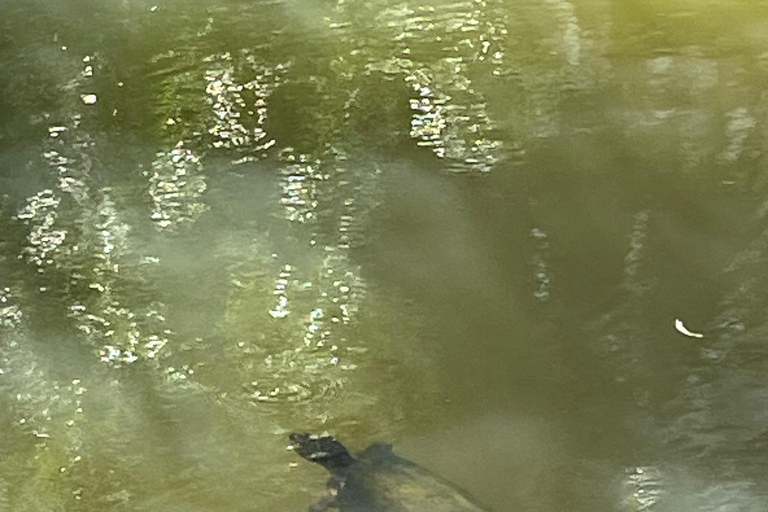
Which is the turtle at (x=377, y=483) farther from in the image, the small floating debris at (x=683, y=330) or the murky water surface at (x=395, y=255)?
the small floating debris at (x=683, y=330)

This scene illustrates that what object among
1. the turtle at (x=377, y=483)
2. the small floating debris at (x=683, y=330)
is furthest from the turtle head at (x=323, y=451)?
the small floating debris at (x=683, y=330)

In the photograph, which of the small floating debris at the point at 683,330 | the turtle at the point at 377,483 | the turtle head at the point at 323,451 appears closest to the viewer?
the turtle at the point at 377,483

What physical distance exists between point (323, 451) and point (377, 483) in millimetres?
179

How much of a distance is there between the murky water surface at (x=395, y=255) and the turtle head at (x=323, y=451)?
0.09ft

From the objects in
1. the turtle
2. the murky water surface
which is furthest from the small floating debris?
the turtle

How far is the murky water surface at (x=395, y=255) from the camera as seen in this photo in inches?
80.4

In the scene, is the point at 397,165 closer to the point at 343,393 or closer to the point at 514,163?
the point at 514,163

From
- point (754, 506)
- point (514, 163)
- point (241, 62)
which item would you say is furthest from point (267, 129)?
point (754, 506)

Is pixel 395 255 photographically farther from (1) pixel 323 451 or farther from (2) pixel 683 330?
(2) pixel 683 330

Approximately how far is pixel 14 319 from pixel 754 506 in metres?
1.90

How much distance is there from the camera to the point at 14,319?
243 cm

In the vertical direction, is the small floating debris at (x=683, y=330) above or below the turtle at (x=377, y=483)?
above

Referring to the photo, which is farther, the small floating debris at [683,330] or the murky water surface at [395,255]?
the small floating debris at [683,330]

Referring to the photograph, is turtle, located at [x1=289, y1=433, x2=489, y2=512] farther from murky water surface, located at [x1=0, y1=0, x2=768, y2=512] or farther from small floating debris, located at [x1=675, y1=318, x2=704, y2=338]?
small floating debris, located at [x1=675, y1=318, x2=704, y2=338]
